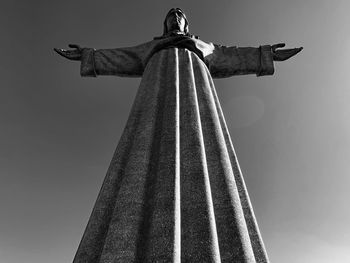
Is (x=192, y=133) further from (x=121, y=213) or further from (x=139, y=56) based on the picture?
(x=139, y=56)

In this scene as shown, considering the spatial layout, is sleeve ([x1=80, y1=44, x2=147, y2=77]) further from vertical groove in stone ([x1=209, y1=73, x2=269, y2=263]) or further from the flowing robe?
vertical groove in stone ([x1=209, y1=73, x2=269, y2=263])

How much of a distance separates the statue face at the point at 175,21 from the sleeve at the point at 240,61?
2.58 ft

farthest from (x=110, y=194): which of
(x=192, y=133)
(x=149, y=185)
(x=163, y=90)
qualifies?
(x=163, y=90)

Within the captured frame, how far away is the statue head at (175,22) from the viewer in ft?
17.4

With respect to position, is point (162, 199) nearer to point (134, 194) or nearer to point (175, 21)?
point (134, 194)

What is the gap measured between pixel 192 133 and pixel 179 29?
3227 mm

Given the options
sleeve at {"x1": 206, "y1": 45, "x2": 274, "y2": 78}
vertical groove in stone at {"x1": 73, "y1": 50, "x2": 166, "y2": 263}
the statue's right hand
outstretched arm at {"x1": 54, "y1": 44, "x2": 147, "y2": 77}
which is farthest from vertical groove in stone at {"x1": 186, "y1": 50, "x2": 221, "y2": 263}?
the statue's right hand

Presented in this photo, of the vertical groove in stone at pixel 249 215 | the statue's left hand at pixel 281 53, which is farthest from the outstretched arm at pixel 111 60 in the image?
the vertical groove in stone at pixel 249 215

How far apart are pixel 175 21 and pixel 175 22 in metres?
0.04

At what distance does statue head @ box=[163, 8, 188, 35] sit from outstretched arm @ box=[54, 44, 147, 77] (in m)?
0.71

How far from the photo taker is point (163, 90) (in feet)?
11.3

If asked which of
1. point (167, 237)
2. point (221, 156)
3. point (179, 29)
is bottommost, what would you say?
point (167, 237)

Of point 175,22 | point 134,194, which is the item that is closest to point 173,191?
point 134,194

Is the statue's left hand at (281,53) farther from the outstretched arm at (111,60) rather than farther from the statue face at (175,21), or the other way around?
the outstretched arm at (111,60)
